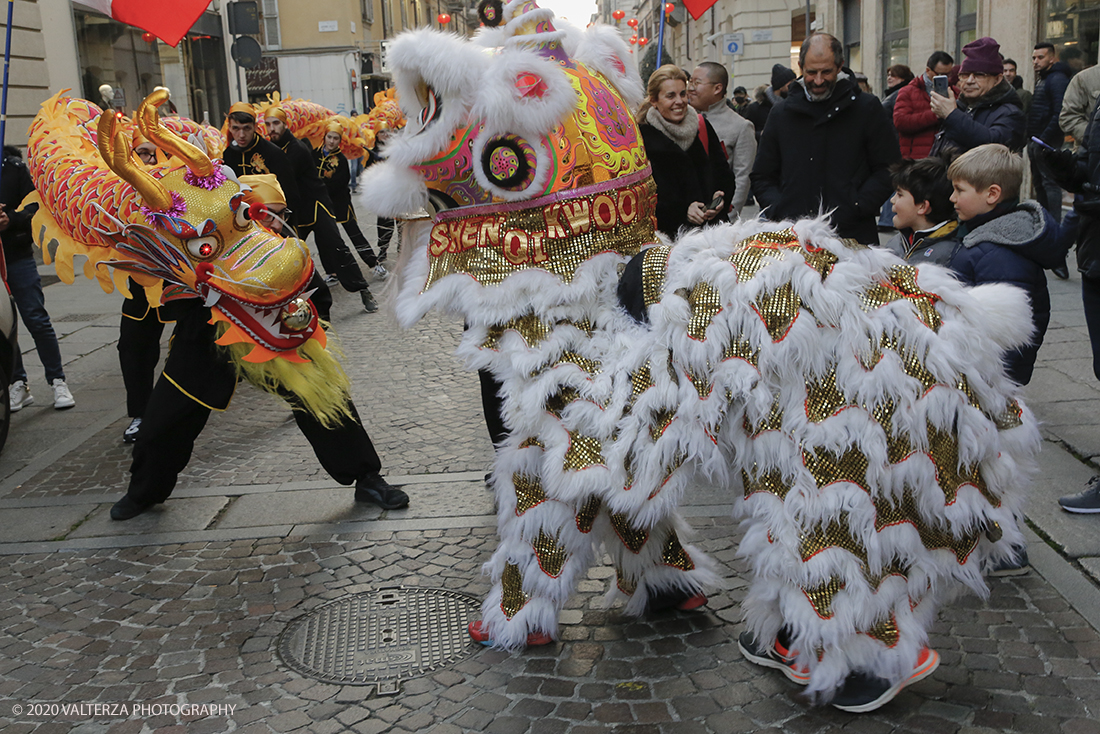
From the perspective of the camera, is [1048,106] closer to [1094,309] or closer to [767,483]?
[1094,309]

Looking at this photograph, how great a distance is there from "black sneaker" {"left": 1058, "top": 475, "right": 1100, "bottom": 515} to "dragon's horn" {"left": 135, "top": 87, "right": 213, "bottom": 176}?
3695 mm

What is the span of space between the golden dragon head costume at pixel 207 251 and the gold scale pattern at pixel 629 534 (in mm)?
1596

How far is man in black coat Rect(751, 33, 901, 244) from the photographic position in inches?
200

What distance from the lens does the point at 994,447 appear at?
239 centimetres

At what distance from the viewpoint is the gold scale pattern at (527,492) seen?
2852mm

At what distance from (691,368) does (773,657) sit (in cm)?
96

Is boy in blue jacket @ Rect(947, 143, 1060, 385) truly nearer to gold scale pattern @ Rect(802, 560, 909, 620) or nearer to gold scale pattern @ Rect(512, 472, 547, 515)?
gold scale pattern @ Rect(802, 560, 909, 620)

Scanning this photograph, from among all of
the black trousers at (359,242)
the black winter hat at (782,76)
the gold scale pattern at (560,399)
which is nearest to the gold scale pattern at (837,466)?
the gold scale pattern at (560,399)

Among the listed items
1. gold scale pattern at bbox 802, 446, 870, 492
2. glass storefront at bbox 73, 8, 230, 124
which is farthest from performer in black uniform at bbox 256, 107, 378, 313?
gold scale pattern at bbox 802, 446, 870, 492

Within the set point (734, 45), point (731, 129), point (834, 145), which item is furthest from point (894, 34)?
point (834, 145)

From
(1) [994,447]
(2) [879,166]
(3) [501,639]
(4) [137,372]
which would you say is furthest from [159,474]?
(2) [879,166]

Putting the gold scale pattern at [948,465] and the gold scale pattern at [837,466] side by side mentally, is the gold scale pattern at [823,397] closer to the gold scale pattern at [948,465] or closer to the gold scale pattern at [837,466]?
the gold scale pattern at [837,466]

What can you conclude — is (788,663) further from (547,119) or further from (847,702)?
(547,119)

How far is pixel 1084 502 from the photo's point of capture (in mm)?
3900
